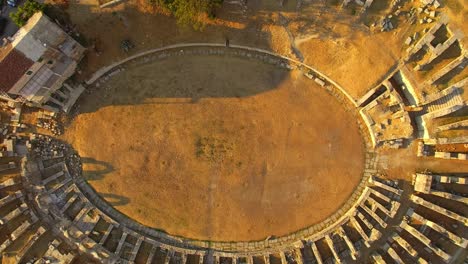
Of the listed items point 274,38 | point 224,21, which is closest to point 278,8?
point 274,38

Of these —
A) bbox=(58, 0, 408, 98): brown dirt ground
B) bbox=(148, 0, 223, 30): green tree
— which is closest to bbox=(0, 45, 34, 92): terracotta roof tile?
bbox=(58, 0, 408, 98): brown dirt ground

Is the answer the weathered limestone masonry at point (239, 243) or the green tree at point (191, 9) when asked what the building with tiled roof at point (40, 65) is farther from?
the green tree at point (191, 9)

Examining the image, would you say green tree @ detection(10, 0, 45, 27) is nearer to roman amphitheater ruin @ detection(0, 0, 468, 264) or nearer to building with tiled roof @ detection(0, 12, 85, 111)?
building with tiled roof @ detection(0, 12, 85, 111)

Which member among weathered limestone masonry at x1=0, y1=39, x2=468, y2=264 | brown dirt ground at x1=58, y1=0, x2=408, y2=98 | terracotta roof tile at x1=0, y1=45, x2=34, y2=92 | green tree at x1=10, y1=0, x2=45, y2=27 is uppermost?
brown dirt ground at x1=58, y1=0, x2=408, y2=98

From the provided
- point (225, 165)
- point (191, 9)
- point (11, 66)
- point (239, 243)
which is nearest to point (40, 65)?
point (11, 66)

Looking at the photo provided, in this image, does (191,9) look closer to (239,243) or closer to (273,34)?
(273,34)
